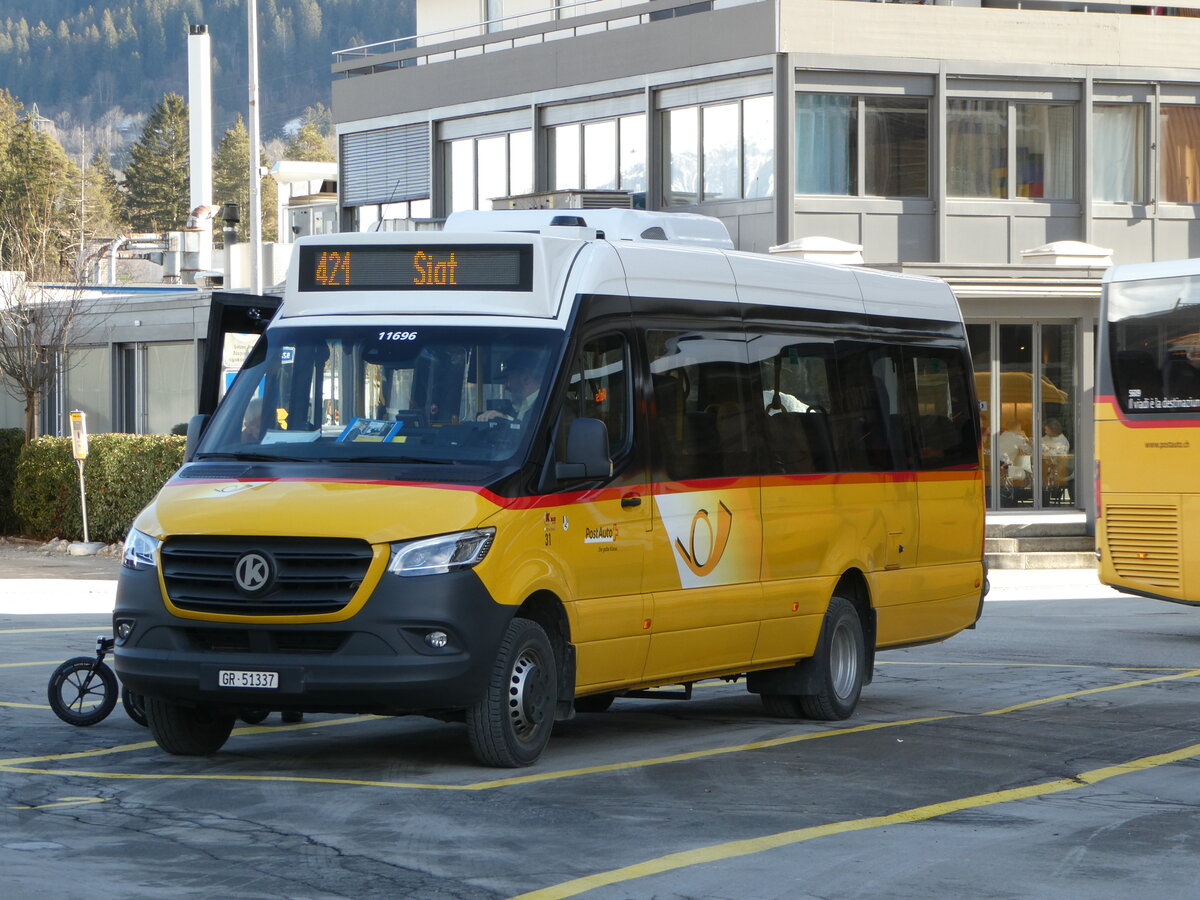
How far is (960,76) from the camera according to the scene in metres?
31.4

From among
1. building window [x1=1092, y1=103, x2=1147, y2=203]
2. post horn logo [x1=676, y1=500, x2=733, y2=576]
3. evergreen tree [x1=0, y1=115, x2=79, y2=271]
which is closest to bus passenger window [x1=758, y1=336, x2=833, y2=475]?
post horn logo [x1=676, y1=500, x2=733, y2=576]

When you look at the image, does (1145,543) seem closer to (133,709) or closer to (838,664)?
(838,664)

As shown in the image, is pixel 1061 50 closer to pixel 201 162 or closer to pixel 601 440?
pixel 601 440

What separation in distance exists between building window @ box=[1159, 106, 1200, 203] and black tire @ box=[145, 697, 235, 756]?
25602 mm

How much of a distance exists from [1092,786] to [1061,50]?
79.5ft

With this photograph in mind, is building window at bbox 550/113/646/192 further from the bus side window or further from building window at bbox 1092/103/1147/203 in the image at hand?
the bus side window

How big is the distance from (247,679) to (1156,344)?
11.9m

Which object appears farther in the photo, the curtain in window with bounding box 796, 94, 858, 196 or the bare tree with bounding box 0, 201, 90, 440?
the bare tree with bounding box 0, 201, 90, 440

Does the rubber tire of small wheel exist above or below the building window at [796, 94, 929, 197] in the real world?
below

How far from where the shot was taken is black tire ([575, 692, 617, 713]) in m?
12.1

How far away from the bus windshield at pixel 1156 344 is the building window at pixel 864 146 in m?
12.2

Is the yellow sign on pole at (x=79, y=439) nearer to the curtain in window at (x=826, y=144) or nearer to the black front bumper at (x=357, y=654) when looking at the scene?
the curtain in window at (x=826, y=144)

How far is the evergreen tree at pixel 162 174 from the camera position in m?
130

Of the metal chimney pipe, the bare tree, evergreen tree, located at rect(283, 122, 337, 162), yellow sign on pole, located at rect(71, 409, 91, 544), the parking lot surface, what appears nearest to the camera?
the parking lot surface
